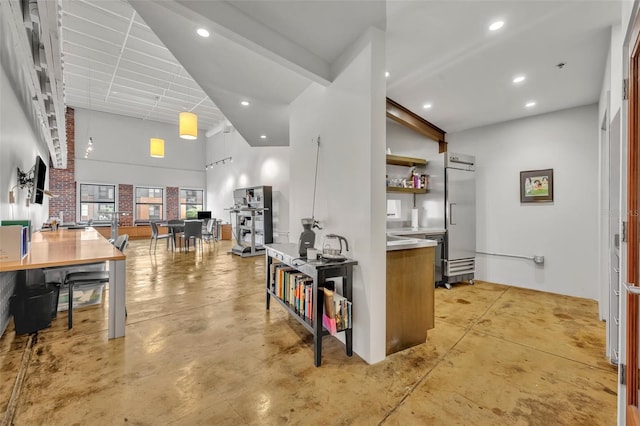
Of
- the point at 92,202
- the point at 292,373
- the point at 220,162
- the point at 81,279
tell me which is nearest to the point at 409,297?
the point at 292,373

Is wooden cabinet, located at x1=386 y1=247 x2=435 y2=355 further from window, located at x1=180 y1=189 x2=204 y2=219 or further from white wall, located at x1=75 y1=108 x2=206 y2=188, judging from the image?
white wall, located at x1=75 y1=108 x2=206 y2=188

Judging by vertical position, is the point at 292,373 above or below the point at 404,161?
below

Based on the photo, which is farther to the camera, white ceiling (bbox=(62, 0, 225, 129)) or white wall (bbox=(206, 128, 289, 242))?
white wall (bbox=(206, 128, 289, 242))

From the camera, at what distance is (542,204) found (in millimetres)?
4246

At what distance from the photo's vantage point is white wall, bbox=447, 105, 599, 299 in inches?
153

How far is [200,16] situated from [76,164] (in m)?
11.4

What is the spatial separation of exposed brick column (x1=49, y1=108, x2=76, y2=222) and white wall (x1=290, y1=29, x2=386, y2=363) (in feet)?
37.8

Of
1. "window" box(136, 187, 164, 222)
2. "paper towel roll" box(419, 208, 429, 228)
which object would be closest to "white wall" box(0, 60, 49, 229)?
"paper towel roll" box(419, 208, 429, 228)

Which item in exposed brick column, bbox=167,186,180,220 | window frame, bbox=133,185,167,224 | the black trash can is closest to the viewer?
the black trash can

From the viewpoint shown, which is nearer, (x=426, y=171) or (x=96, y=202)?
(x=426, y=171)

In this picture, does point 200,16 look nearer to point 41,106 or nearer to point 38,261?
point 38,261

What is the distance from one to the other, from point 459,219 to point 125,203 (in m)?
12.0

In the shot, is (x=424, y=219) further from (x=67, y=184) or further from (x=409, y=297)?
(x=67, y=184)

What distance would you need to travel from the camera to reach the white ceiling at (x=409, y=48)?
82.7 inches
